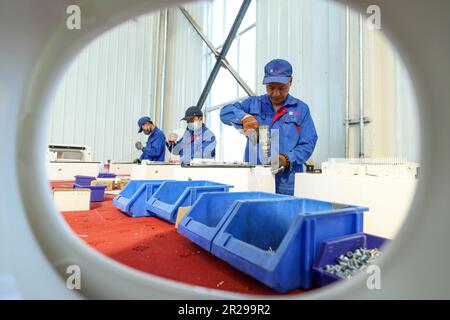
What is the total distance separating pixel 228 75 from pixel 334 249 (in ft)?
10.6

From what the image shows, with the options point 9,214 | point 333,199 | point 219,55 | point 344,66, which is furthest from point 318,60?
point 9,214

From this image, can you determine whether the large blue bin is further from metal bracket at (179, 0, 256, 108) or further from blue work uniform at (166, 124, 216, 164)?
metal bracket at (179, 0, 256, 108)

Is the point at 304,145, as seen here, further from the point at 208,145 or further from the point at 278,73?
the point at 208,145

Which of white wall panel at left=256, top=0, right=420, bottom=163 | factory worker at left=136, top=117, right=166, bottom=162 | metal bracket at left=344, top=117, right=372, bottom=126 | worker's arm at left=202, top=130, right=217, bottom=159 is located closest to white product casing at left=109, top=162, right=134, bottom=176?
factory worker at left=136, top=117, right=166, bottom=162

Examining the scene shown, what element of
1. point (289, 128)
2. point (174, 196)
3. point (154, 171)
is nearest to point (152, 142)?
point (154, 171)

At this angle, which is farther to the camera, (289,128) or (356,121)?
(356,121)

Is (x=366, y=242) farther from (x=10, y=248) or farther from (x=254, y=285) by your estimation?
(x=10, y=248)

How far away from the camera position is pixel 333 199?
107 centimetres

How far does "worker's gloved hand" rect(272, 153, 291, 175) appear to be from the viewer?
1354 mm

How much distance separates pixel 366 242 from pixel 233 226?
13.0 inches

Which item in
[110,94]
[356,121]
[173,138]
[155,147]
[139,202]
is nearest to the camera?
[139,202]

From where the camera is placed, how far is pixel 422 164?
1.26 feet

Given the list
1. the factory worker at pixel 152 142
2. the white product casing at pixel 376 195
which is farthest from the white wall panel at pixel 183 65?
the white product casing at pixel 376 195

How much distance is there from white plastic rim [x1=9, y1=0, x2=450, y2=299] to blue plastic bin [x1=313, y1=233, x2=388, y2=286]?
114 millimetres
